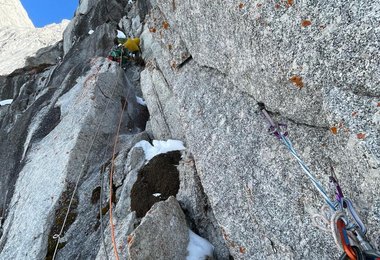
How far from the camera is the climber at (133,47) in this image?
74.0 ft

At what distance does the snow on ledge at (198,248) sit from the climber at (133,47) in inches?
661

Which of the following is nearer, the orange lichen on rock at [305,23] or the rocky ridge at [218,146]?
the rocky ridge at [218,146]

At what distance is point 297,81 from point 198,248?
488cm

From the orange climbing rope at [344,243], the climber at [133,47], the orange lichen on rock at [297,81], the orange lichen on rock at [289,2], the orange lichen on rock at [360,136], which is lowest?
the climber at [133,47]

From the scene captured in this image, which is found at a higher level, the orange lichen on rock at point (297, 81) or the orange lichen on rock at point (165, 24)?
the orange lichen on rock at point (165, 24)

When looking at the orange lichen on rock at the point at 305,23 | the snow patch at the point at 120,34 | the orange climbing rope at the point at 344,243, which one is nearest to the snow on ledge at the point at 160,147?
the orange lichen on rock at the point at 305,23

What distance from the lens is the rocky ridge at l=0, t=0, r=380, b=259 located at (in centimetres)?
441

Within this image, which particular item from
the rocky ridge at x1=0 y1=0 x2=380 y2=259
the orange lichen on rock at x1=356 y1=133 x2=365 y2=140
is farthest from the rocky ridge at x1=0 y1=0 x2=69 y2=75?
the orange lichen on rock at x1=356 y1=133 x2=365 y2=140

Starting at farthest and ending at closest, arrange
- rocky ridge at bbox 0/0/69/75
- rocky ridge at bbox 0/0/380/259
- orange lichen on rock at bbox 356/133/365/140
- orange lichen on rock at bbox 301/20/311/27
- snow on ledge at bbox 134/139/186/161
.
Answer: rocky ridge at bbox 0/0/69/75 < snow on ledge at bbox 134/139/186/161 < orange lichen on rock at bbox 301/20/311/27 < rocky ridge at bbox 0/0/380/259 < orange lichen on rock at bbox 356/133/365/140

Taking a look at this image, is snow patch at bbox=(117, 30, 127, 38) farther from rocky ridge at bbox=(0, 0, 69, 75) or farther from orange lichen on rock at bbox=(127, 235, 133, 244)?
orange lichen on rock at bbox=(127, 235, 133, 244)

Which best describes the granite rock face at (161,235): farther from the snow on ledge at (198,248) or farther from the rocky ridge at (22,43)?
the rocky ridge at (22,43)

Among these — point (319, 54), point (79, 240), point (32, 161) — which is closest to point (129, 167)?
point (79, 240)

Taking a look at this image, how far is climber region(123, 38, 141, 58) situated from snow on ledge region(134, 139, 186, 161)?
39.4 feet

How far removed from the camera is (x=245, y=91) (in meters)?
7.09
